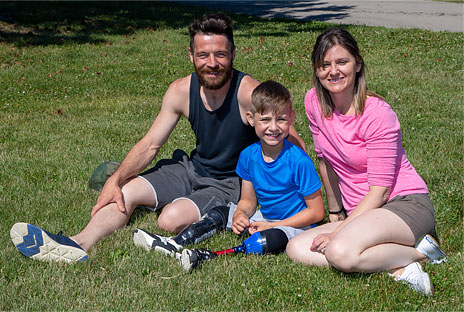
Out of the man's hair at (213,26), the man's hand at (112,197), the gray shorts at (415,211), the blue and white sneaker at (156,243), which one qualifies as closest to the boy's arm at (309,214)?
the gray shorts at (415,211)

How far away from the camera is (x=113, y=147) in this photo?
7023 mm

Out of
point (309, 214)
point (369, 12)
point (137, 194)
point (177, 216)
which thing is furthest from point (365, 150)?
point (369, 12)

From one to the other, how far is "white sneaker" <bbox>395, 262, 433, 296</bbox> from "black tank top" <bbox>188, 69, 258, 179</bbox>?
5.77 ft

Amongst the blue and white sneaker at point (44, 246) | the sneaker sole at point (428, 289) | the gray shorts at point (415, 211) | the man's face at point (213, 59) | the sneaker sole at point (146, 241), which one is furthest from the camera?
the man's face at point (213, 59)

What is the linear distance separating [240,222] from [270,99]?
1049 millimetres

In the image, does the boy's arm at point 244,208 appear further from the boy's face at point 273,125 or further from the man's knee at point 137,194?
the man's knee at point 137,194

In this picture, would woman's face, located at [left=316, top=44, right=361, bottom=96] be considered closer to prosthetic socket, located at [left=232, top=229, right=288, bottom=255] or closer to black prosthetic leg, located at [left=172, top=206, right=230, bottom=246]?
prosthetic socket, located at [left=232, top=229, right=288, bottom=255]

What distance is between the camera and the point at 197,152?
516cm

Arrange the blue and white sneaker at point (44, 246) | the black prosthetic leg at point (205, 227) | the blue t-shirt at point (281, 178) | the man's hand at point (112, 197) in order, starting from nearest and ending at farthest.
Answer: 1. the blue and white sneaker at point (44, 246)
2. the blue t-shirt at point (281, 178)
3. the black prosthetic leg at point (205, 227)
4. the man's hand at point (112, 197)

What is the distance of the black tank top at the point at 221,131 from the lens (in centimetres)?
476

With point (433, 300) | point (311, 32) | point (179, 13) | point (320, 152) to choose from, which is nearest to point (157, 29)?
point (179, 13)

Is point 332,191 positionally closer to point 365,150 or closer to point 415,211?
point 365,150

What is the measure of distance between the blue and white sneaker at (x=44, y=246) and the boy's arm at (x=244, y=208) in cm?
124

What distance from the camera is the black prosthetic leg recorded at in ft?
14.6
